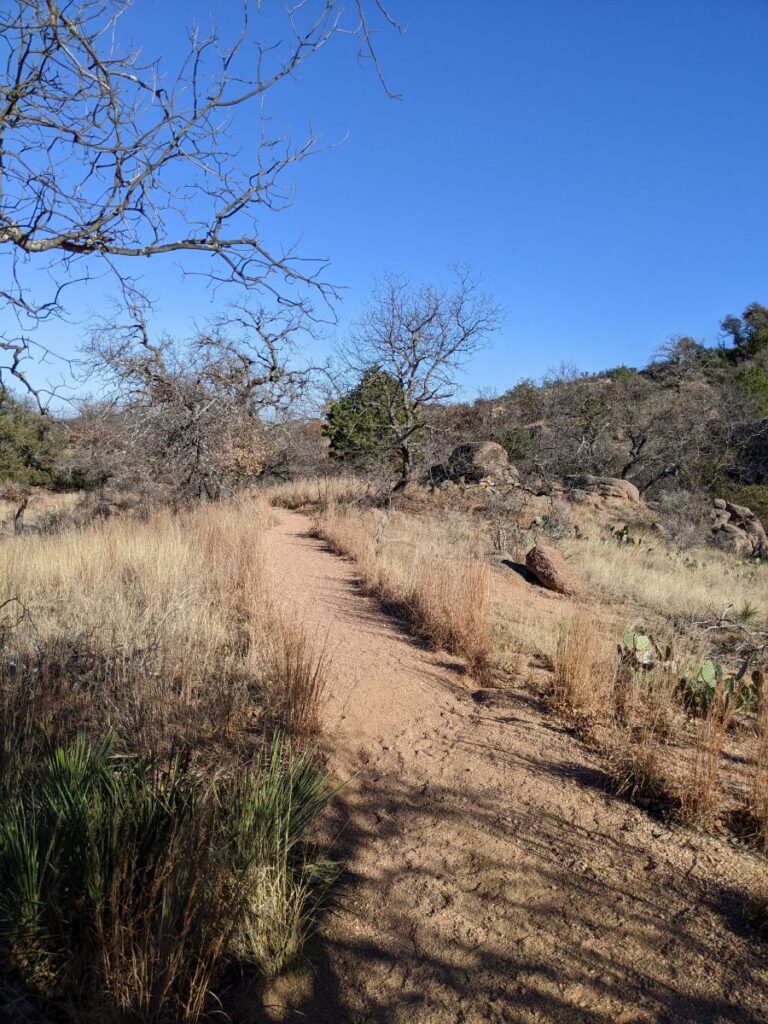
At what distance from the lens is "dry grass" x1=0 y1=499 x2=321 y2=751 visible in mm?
3598

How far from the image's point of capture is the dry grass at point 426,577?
19.2 feet

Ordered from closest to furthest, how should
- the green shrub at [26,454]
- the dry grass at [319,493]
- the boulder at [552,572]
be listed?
the boulder at [552,572] < the dry grass at [319,493] < the green shrub at [26,454]

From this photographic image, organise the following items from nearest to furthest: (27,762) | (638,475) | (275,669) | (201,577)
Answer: (27,762) → (275,669) → (201,577) → (638,475)

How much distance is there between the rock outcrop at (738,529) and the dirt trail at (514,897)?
50.4 ft

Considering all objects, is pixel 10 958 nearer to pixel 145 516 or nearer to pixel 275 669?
pixel 275 669

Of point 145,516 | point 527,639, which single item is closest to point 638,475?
point 145,516

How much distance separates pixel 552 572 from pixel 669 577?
3.47 metres

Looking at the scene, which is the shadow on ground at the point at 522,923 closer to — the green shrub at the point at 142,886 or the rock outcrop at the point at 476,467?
the green shrub at the point at 142,886

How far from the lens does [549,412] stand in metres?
28.1

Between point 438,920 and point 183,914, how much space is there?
40.4 inches

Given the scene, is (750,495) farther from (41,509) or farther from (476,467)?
(41,509)

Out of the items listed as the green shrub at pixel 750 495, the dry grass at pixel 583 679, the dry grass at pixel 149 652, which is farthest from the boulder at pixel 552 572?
the green shrub at pixel 750 495

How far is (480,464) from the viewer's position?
19.3 meters

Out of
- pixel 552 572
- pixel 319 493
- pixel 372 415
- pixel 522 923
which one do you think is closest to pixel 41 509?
pixel 319 493
